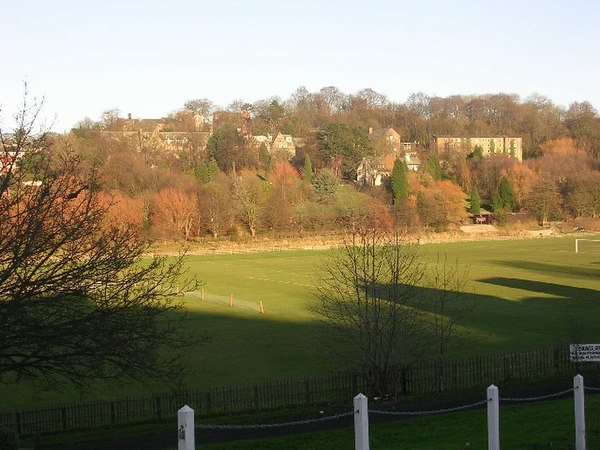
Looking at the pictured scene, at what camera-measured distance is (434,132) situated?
178m

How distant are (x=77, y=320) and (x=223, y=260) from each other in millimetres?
59187

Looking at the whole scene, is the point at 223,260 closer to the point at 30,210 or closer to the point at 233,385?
the point at 233,385

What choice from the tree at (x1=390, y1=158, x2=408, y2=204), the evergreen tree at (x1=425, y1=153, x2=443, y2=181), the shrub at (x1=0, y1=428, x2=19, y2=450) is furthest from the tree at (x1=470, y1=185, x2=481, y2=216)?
the shrub at (x1=0, y1=428, x2=19, y2=450)

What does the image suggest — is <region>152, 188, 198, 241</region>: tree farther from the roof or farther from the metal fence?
the roof

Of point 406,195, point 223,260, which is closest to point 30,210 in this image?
point 223,260

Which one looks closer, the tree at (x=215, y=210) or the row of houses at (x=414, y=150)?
the tree at (x=215, y=210)

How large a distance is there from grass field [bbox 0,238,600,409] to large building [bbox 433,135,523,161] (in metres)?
80.8

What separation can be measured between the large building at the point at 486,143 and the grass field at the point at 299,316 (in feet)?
265

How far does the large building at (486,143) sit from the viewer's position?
153750 mm

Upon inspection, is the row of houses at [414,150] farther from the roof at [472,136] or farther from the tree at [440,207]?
the tree at [440,207]

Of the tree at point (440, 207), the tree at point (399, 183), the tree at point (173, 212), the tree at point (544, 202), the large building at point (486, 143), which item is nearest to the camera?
the tree at point (173, 212)

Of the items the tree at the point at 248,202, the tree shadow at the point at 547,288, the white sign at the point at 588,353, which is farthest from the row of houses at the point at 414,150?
the white sign at the point at 588,353

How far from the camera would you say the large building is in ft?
504

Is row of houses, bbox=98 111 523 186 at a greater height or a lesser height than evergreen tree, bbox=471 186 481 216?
greater
